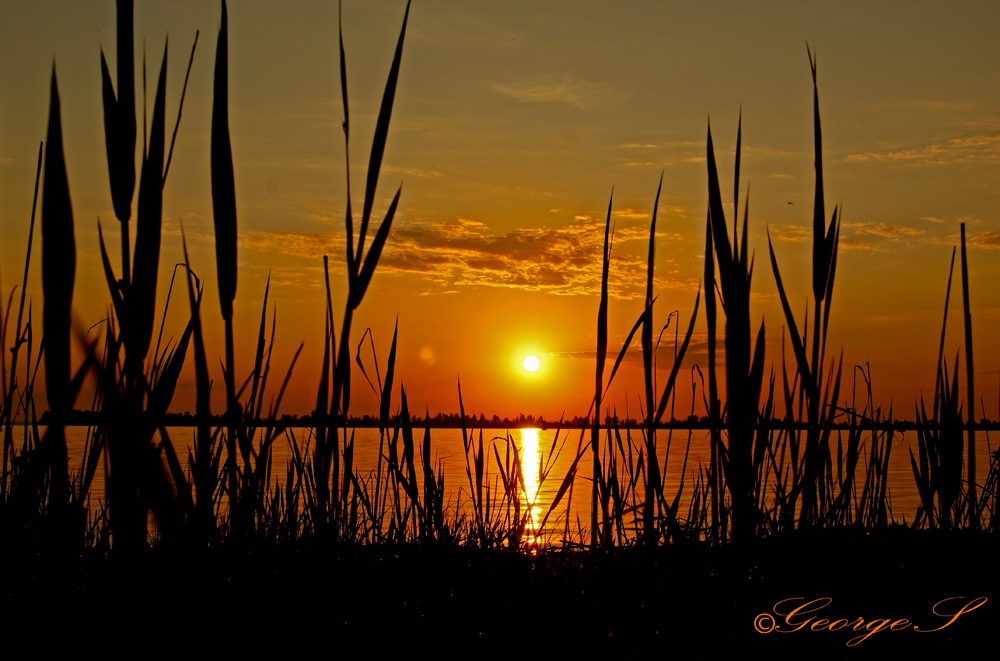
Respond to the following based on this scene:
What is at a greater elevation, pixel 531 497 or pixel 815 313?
pixel 815 313

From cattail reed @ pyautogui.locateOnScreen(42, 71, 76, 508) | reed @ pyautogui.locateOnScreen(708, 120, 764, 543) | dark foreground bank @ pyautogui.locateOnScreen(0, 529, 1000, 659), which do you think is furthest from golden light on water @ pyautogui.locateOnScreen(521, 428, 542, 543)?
cattail reed @ pyautogui.locateOnScreen(42, 71, 76, 508)

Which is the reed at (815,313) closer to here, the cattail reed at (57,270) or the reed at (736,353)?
the reed at (736,353)

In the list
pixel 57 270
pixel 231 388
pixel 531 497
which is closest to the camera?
pixel 57 270

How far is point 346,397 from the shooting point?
1.88 metres

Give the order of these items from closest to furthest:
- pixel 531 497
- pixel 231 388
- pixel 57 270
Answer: pixel 57 270, pixel 231 388, pixel 531 497

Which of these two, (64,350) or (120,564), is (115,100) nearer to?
(64,350)

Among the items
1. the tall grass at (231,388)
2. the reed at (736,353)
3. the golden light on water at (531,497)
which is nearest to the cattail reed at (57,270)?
the tall grass at (231,388)

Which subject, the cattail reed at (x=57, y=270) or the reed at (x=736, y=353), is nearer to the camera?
the cattail reed at (x=57, y=270)

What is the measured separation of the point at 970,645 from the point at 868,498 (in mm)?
2015

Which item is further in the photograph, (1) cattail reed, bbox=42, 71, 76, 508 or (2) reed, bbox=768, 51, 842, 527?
(2) reed, bbox=768, 51, 842, 527

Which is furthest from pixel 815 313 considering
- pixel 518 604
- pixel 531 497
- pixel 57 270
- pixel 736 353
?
pixel 531 497

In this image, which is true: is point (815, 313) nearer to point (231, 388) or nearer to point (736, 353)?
point (736, 353)

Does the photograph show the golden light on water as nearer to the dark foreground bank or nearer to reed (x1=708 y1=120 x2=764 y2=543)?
the dark foreground bank

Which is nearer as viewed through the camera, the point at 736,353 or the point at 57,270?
the point at 57,270
